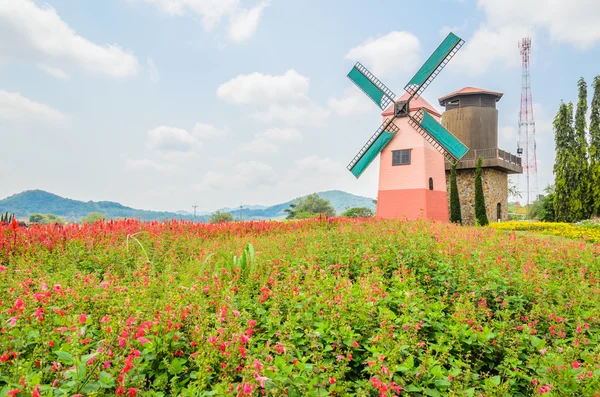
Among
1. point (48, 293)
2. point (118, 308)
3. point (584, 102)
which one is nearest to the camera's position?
point (118, 308)

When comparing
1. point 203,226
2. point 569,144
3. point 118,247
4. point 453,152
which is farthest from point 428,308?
point 569,144

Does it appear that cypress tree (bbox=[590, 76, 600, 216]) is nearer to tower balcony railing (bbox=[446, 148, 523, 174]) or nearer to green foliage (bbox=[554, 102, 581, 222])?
green foliage (bbox=[554, 102, 581, 222])

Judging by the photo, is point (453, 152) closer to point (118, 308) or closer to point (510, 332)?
point (510, 332)

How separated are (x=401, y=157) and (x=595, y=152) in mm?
16837

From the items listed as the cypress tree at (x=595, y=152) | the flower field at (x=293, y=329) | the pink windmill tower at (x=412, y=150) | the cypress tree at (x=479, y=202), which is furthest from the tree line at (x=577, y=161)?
the flower field at (x=293, y=329)

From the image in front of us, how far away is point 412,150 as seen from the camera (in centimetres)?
2066

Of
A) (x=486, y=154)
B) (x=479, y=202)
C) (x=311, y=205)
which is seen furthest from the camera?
(x=311, y=205)

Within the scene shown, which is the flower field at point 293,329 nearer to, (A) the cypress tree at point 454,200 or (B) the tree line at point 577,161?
(A) the cypress tree at point 454,200

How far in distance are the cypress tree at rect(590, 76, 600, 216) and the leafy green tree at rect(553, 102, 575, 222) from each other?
121 cm

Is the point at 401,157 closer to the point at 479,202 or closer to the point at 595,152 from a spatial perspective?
the point at 479,202

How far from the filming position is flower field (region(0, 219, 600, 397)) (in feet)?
8.10

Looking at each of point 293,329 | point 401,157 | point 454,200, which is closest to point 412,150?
point 401,157

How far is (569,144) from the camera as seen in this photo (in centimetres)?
2806

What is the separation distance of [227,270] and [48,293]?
241cm
